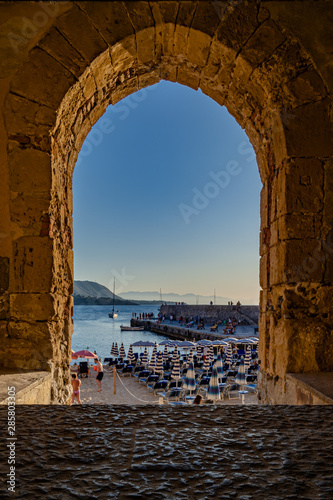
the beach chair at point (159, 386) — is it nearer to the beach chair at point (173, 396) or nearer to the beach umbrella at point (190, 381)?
the beach chair at point (173, 396)


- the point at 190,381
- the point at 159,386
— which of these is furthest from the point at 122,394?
the point at 190,381

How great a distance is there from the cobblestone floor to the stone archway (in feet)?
4.55

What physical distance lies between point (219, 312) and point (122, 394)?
29.2 m

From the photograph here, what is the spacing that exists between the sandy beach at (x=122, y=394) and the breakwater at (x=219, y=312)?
23.1 meters

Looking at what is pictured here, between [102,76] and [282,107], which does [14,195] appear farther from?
[282,107]

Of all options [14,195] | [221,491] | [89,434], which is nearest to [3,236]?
[14,195]

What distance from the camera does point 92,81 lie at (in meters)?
3.35

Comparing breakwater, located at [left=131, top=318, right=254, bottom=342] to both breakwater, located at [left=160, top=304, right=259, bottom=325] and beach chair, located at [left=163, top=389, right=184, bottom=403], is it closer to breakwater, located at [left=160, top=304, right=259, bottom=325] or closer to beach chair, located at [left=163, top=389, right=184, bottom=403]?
breakwater, located at [left=160, top=304, right=259, bottom=325]

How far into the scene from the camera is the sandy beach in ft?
35.8

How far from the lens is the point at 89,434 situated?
145 cm

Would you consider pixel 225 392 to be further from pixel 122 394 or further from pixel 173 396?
pixel 122 394

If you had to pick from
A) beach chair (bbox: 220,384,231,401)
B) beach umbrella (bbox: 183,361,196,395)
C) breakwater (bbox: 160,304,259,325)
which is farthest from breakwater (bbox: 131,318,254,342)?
beach umbrella (bbox: 183,361,196,395)

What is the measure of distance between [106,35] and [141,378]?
1246 centimetres

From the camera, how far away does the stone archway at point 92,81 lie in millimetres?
3049
